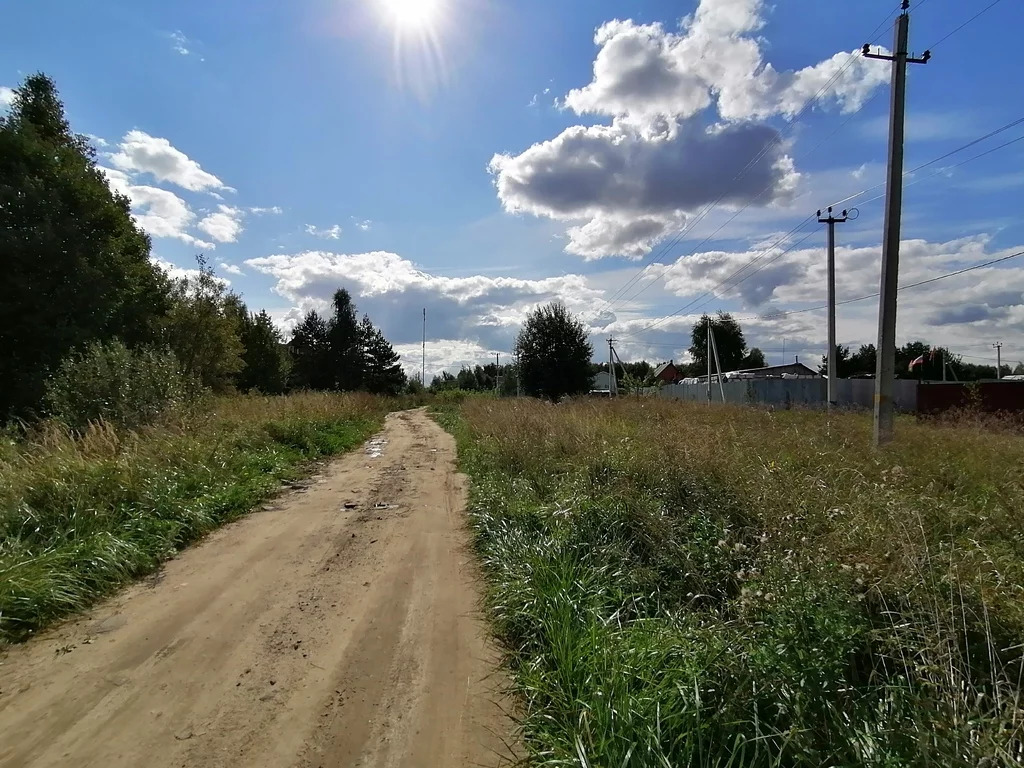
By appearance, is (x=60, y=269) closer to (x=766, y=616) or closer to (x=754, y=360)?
(x=766, y=616)

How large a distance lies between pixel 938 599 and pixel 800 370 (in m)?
55.6

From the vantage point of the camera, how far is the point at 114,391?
11.0 metres

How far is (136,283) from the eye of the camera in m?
22.2

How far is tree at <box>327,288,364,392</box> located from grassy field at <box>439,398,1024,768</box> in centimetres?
5151

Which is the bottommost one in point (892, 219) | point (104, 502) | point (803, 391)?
point (104, 502)

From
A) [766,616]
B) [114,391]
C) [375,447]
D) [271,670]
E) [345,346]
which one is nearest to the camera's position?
[766,616]

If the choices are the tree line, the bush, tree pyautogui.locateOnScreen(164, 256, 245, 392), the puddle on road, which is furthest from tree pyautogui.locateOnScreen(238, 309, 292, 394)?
the bush

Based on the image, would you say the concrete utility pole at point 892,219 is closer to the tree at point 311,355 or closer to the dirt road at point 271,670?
the dirt road at point 271,670

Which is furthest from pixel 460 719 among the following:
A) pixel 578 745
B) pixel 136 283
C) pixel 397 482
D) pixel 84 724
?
pixel 136 283

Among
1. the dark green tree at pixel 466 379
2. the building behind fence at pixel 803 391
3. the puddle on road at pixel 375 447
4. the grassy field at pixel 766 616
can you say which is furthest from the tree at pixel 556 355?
the dark green tree at pixel 466 379

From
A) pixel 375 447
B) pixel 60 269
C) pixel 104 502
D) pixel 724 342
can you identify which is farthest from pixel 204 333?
pixel 724 342

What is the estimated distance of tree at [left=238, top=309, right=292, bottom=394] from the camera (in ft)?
153

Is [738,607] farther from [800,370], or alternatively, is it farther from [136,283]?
[800,370]

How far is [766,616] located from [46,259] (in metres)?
23.4
